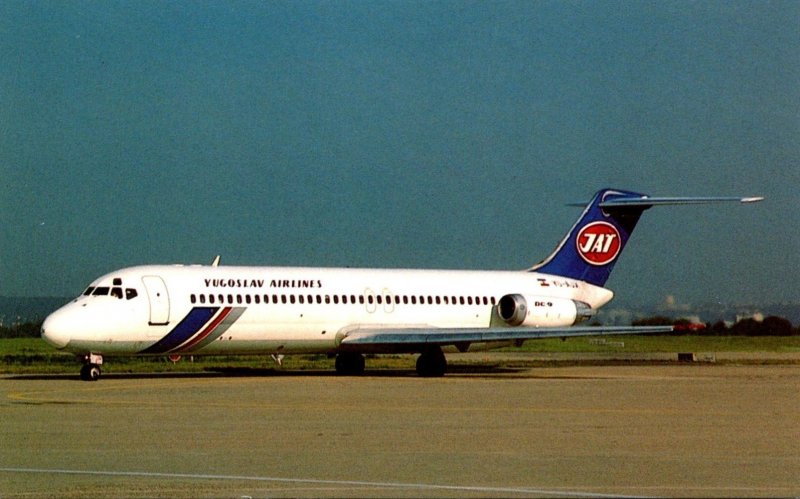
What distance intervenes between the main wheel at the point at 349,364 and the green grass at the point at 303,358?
3686mm

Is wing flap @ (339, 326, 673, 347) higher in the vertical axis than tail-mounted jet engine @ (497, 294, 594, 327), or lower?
lower

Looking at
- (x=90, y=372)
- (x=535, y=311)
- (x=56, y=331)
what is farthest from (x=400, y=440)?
(x=535, y=311)

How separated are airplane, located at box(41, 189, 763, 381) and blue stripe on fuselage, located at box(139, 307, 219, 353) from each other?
0.03m

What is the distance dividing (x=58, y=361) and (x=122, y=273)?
16346 millimetres

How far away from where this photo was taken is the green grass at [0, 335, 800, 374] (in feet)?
144

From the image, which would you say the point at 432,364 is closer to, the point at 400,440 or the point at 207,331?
the point at 207,331

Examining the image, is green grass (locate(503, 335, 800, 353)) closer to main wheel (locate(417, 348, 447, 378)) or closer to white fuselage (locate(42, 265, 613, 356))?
white fuselage (locate(42, 265, 613, 356))

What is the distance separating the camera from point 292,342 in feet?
121

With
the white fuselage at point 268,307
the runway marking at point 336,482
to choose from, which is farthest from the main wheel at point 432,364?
the runway marking at point 336,482

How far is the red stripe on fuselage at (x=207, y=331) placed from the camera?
113ft

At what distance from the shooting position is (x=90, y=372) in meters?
32.9

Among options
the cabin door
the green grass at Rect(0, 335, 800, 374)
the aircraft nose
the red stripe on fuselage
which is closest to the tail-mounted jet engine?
the green grass at Rect(0, 335, 800, 374)

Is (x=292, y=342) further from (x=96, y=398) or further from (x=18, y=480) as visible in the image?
(x=18, y=480)

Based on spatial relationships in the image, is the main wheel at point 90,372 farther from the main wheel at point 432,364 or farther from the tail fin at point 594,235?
the tail fin at point 594,235
